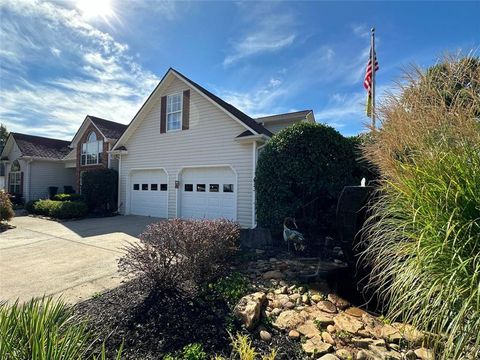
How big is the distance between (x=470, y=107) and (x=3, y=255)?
9.88m

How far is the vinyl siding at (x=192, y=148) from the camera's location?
10.2 metres

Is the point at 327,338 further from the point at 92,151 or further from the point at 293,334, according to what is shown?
the point at 92,151

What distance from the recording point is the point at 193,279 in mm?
4152

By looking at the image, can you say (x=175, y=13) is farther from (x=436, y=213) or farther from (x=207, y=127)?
(x=436, y=213)

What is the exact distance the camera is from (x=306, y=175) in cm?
754

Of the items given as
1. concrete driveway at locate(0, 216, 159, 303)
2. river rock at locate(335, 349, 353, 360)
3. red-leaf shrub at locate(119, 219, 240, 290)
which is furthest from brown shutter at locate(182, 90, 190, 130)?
river rock at locate(335, 349, 353, 360)

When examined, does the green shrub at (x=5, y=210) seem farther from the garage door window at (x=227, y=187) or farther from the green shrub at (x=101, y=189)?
the garage door window at (x=227, y=187)

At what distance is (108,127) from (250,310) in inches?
763

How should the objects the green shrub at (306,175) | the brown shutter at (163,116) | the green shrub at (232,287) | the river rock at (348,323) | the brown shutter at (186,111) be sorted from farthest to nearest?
1. the brown shutter at (163,116)
2. the brown shutter at (186,111)
3. the green shrub at (306,175)
4. the green shrub at (232,287)
5. the river rock at (348,323)

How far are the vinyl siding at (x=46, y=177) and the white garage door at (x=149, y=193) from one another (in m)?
11.5

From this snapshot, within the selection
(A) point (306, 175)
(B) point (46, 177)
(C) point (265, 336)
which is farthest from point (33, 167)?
(C) point (265, 336)

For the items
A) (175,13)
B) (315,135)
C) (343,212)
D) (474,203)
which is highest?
(175,13)

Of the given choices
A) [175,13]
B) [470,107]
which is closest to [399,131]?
[470,107]

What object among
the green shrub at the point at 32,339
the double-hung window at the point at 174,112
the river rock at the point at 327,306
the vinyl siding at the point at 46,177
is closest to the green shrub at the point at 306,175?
the river rock at the point at 327,306
